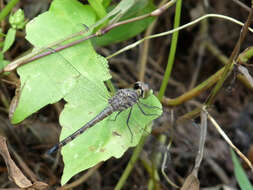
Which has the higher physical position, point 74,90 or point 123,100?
point 74,90

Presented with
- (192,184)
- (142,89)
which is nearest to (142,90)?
(142,89)

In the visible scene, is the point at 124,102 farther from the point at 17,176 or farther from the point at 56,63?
the point at 17,176

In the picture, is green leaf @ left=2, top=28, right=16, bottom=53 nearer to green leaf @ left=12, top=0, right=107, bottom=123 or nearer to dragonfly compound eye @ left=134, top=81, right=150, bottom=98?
green leaf @ left=12, top=0, right=107, bottom=123

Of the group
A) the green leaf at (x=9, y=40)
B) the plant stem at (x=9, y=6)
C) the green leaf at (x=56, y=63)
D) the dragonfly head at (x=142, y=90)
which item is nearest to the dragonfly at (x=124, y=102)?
the dragonfly head at (x=142, y=90)

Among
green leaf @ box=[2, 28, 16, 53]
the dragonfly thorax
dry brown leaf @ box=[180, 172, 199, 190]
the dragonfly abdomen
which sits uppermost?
green leaf @ box=[2, 28, 16, 53]

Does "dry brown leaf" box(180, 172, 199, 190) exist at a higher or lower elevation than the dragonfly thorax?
lower

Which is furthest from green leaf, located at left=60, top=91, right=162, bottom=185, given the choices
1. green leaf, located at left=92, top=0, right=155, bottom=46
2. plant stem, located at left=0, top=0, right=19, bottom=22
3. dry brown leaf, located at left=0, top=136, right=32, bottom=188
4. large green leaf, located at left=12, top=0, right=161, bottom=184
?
plant stem, located at left=0, top=0, right=19, bottom=22

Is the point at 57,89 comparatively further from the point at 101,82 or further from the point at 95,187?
the point at 95,187
